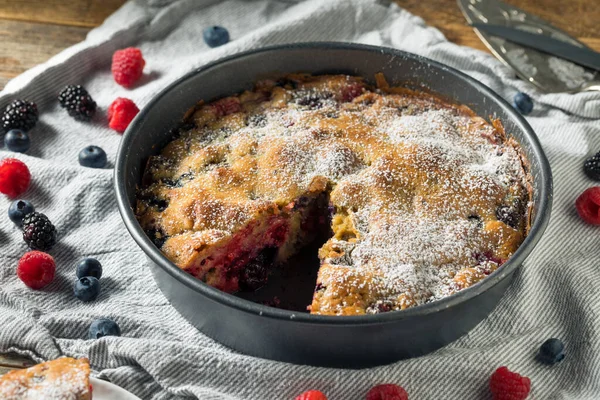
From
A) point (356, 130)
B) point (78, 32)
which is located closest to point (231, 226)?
point (356, 130)

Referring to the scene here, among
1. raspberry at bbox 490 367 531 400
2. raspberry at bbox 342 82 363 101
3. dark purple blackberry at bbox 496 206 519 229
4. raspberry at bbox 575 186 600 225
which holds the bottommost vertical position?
raspberry at bbox 490 367 531 400

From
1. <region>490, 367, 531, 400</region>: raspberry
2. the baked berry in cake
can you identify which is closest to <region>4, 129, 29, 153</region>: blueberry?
the baked berry in cake

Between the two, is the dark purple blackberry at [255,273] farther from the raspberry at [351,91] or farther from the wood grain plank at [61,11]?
the wood grain plank at [61,11]

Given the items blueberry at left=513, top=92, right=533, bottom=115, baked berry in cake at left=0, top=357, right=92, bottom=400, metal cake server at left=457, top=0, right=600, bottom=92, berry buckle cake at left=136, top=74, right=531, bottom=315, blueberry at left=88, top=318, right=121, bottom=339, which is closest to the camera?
baked berry in cake at left=0, top=357, right=92, bottom=400

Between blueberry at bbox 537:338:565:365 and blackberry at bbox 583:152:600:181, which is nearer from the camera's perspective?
blueberry at bbox 537:338:565:365

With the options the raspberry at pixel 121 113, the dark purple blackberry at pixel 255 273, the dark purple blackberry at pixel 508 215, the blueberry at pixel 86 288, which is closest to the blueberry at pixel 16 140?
the raspberry at pixel 121 113

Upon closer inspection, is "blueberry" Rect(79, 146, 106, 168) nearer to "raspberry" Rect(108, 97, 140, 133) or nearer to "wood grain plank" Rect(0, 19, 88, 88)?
"raspberry" Rect(108, 97, 140, 133)
